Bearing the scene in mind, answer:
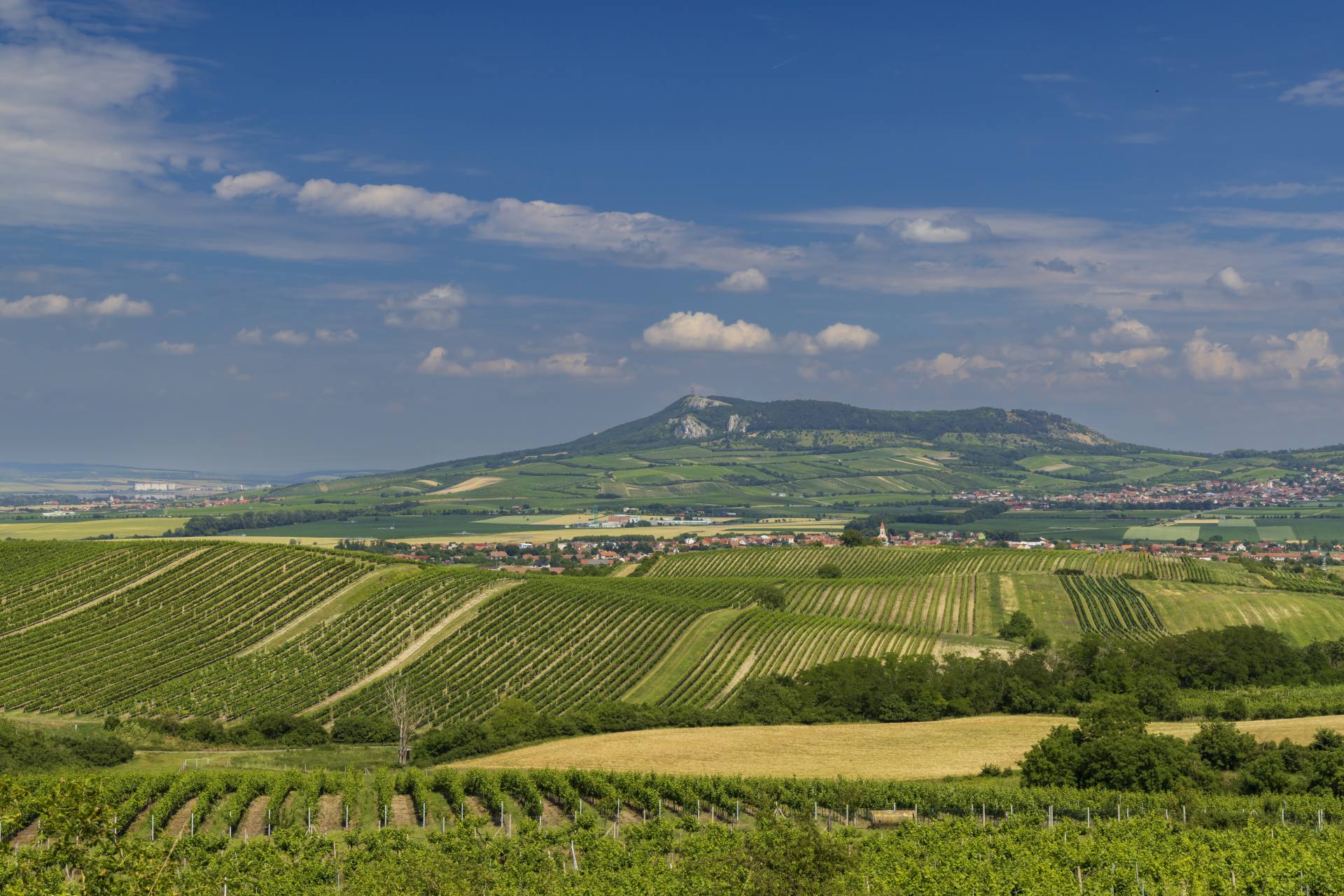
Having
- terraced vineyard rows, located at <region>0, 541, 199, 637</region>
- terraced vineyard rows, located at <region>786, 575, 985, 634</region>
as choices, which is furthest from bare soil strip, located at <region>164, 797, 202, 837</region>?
terraced vineyard rows, located at <region>786, 575, 985, 634</region>

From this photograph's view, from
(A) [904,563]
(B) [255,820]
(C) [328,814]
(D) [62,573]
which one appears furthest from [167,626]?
(A) [904,563]

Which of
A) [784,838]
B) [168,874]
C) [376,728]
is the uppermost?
[168,874]

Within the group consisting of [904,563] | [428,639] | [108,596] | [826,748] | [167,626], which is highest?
[108,596]

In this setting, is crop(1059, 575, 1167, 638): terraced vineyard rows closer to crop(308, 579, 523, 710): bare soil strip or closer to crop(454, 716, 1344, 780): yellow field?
crop(454, 716, 1344, 780): yellow field

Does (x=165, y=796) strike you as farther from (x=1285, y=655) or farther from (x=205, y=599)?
(x=1285, y=655)

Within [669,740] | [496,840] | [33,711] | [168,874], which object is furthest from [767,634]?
[168,874]

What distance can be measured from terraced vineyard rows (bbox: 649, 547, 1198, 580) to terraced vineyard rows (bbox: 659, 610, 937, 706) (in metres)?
39.8

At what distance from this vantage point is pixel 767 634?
116438mm

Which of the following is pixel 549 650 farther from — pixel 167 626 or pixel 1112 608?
pixel 1112 608

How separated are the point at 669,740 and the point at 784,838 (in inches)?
1470

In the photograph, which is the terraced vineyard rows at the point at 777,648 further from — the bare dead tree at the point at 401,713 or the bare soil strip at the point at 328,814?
the bare soil strip at the point at 328,814

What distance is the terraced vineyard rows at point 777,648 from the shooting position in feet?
328

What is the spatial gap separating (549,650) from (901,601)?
52.8 metres

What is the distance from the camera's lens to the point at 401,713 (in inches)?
3039
